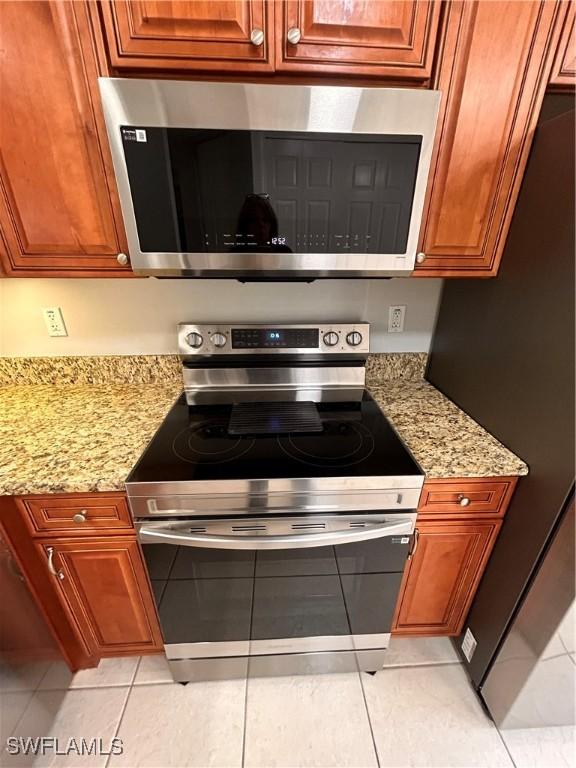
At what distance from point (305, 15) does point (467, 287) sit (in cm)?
93

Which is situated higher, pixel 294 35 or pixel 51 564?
pixel 294 35

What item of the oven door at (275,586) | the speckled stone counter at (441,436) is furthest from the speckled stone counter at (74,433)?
the speckled stone counter at (441,436)

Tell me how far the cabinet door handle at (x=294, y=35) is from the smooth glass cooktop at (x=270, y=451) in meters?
1.04

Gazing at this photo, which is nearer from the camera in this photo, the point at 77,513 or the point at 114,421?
the point at 77,513

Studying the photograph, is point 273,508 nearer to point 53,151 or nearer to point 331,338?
point 331,338

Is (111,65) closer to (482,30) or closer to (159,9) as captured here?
(159,9)

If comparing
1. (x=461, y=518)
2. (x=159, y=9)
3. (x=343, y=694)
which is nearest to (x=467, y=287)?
(x=461, y=518)

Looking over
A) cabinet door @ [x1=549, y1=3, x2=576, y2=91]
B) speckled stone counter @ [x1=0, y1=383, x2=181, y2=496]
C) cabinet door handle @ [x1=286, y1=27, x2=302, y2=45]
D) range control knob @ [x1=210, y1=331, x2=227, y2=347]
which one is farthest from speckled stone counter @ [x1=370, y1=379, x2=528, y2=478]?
cabinet door handle @ [x1=286, y1=27, x2=302, y2=45]

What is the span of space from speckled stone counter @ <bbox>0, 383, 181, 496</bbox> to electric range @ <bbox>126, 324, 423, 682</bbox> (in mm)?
80

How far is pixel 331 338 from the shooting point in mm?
1351

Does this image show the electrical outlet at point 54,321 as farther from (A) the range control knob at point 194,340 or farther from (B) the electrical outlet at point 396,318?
(B) the electrical outlet at point 396,318

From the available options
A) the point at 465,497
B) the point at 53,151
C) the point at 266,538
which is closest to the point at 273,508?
the point at 266,538

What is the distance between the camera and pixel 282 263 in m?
0.93

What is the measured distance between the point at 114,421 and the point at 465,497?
1184 mm
